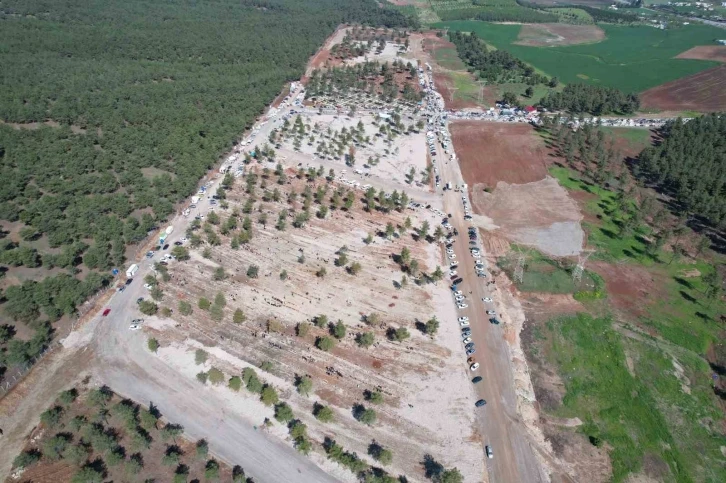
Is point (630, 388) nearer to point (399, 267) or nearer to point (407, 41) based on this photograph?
point (399, 267)

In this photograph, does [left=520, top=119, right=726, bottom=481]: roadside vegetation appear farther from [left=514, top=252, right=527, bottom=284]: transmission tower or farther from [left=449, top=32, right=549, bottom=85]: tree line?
[left=449, top=32, right=549, bottom=85]: tree line

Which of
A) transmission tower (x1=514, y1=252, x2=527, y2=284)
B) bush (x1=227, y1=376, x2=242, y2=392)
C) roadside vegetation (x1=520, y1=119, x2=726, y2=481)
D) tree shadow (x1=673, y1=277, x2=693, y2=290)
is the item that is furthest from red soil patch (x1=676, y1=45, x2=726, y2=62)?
bush (x1=227, y1=376, x2=242, y2=392)

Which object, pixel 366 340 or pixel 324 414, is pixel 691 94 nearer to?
pixel 366 340

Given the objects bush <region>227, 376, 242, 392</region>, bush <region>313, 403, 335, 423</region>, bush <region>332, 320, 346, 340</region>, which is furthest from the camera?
bush <region>332, 320, 346, 340</region>

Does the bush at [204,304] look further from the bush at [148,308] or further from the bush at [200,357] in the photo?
the bush at [200,357]

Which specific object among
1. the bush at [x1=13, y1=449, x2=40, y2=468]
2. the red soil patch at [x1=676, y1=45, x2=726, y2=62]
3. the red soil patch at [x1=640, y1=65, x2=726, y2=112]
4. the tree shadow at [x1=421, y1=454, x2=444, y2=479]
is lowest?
the tree shadow at [x1=421, y1=454, x2=444, y2=479]
